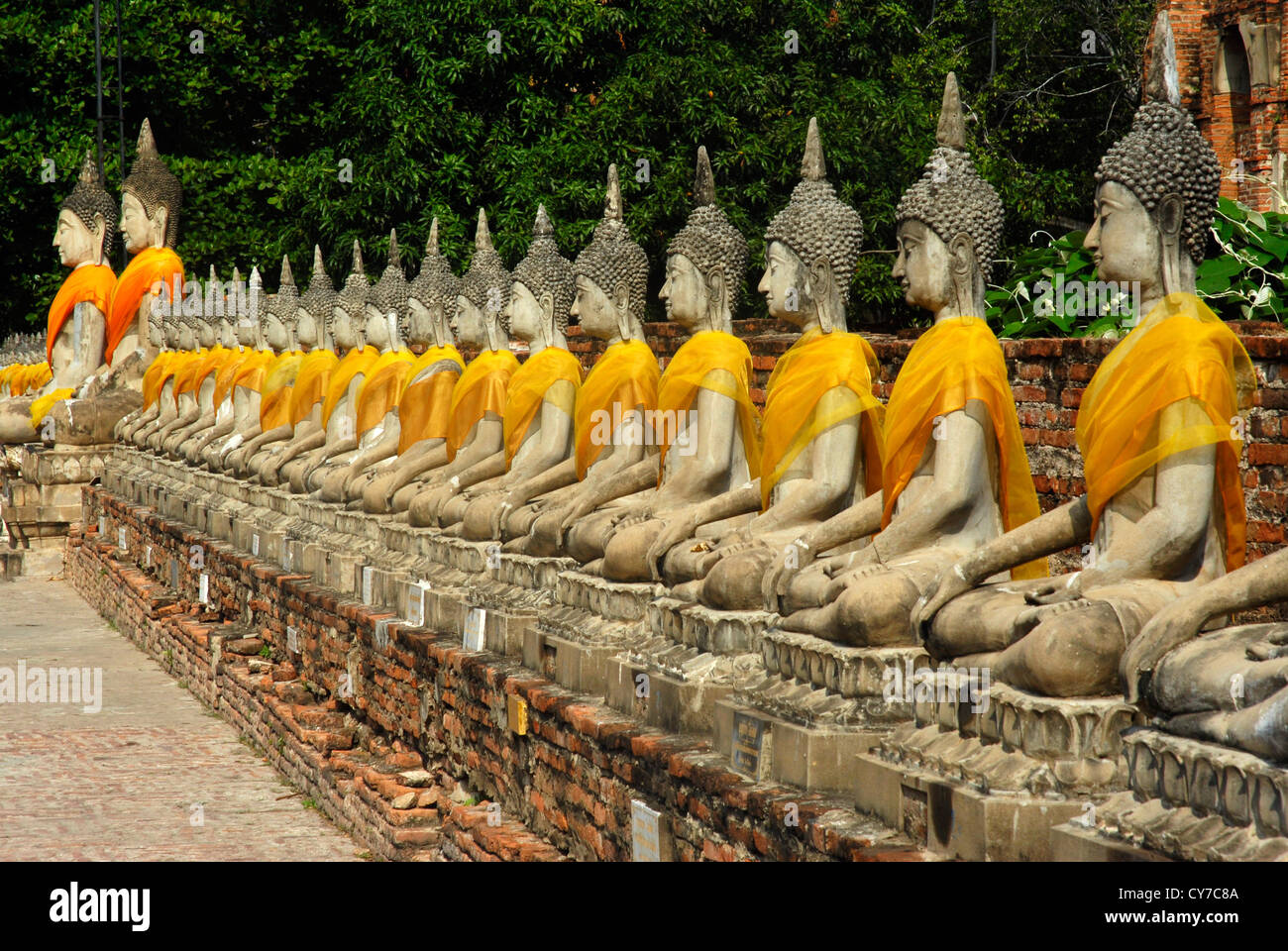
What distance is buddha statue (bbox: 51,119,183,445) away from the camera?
1864 cm

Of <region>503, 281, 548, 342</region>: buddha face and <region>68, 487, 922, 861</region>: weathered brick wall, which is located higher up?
<region>503, 281, 548, 342</region>: buddha face

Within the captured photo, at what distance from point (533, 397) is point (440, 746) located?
1742 mm

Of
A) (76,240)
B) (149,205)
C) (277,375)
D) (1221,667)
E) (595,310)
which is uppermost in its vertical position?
(149,205)

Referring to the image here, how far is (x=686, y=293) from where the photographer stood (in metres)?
6.60

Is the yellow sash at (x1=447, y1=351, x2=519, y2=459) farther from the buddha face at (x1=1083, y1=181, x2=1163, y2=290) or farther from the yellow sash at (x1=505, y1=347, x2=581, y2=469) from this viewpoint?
the buddha face at (x1=1083, y1=181, x2=1163, y2=290)

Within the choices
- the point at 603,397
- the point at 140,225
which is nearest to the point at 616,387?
the point at 603,397

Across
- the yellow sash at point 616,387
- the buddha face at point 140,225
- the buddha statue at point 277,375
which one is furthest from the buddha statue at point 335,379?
the buddha face at point 140,225

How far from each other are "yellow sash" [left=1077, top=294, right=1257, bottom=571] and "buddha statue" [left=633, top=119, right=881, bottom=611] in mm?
1430

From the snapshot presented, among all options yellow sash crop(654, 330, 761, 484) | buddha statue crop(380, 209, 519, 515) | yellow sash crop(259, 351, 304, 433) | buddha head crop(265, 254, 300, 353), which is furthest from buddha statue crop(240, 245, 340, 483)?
yellow sash crop(654, 330, 761, 484)

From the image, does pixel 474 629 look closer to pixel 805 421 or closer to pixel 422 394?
pixel 805 421
